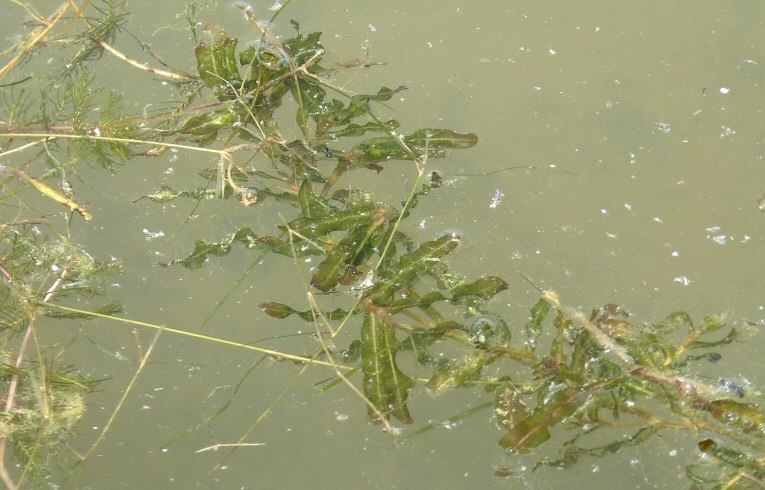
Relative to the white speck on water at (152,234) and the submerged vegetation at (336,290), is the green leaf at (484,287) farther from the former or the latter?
the white speck on water at (152,234)

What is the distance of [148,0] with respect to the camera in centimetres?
333

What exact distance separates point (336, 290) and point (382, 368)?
20.3 inches

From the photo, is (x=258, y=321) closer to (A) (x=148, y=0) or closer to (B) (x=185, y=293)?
(B) (x=185, y=293)

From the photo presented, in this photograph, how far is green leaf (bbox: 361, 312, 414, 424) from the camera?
89.0 inches

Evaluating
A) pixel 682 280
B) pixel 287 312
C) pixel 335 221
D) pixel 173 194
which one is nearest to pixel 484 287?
pixel 335 221

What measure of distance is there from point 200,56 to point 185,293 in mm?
933

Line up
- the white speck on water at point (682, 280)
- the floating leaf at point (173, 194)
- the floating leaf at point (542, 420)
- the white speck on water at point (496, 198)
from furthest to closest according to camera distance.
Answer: the white speck on water at point (496, 198) < the white speck on water at point (682, 280) < the floating leaf at point (173, 194) < the floating leaf at point (542, 420)

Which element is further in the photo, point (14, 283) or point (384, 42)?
point (384, 42)

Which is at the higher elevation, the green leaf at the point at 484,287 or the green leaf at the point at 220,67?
the green leaf at the point at 220,67

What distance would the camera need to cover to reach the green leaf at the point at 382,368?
226 cm

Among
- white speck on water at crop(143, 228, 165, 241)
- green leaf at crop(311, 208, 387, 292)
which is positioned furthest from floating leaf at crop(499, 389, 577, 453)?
white speck on water at crop(143, 228, 165, 241)

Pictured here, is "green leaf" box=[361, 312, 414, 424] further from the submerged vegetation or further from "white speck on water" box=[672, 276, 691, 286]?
"white speck on water" box=[672, 276, 691, 286]

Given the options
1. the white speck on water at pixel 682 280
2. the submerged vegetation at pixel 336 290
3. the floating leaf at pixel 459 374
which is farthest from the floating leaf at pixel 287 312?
the white speck on water at pixel 682 280

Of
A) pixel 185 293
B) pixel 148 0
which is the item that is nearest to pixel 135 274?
pixel 185 293
